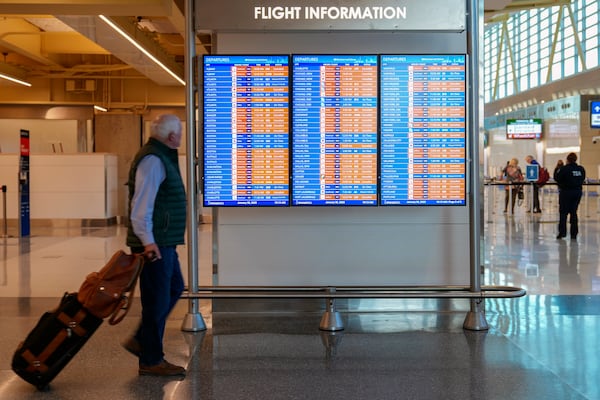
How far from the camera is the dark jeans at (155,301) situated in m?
4.18

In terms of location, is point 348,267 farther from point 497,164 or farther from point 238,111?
point 497,164

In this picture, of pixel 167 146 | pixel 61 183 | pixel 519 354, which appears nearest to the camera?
pixel 167 146

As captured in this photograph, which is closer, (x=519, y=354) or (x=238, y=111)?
(x=519, y=354)

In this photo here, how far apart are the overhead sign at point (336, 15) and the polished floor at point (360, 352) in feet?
7.96

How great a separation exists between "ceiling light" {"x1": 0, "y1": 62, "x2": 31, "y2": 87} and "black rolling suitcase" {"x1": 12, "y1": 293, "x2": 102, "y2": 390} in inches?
579

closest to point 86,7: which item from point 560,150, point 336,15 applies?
point 336,15

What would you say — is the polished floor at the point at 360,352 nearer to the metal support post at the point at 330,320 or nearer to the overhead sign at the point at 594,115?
the metal support post at the point at 330,320

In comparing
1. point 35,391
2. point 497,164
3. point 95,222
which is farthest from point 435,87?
point 497,164

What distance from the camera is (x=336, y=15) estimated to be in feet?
18.2

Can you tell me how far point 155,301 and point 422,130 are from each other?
2.71m

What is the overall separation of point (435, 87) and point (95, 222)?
11798 millimetres

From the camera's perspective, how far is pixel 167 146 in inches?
169

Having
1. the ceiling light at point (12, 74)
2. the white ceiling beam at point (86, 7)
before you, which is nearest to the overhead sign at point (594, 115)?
the ceiling light at point (12, 74)

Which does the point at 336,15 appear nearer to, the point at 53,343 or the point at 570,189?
the point at 53,343
